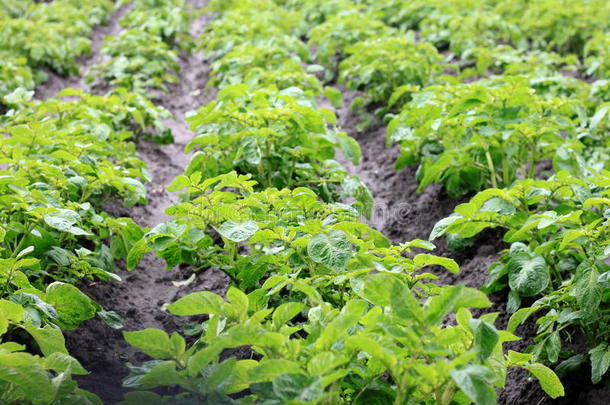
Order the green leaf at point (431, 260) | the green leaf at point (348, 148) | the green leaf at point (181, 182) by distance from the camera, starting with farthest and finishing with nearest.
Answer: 1. the green leaf at point (348, 148)
2. the green leaf at point (181, 182)
3. the green leaf at point (431, 260)

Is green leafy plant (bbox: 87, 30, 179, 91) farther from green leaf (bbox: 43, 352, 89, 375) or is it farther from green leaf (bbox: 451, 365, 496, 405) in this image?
green leaf (bbox: 451, 365, 496, 405)

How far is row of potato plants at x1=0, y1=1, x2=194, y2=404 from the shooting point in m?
1.64

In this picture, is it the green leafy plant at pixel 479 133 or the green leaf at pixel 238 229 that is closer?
the green leaf at pixel 238 229

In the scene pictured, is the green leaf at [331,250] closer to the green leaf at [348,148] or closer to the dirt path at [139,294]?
the dirt path at [139,294]

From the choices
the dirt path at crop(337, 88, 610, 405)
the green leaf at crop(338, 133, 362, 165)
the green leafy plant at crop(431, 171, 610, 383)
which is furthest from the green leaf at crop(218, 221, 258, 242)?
→ the green leaf at crop(338, 133, 362, 165)

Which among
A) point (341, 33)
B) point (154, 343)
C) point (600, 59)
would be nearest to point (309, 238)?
point (154, 343)

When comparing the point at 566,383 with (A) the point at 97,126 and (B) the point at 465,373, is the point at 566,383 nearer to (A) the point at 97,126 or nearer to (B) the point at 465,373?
(B) the point at 465,373

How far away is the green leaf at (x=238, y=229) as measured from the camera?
218cm

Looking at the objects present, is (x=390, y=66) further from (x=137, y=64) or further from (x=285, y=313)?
(x=285, y=313)

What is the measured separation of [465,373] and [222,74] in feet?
14.9

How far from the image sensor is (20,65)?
584 cm

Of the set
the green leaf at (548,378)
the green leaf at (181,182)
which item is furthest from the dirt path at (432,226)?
the green leaf at (181,182)

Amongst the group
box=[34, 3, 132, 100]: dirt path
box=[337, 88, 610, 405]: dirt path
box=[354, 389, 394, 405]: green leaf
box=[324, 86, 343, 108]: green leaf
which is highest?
box=[354, 389, 394, 405]: green leaf

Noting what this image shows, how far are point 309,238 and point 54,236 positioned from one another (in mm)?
1155
